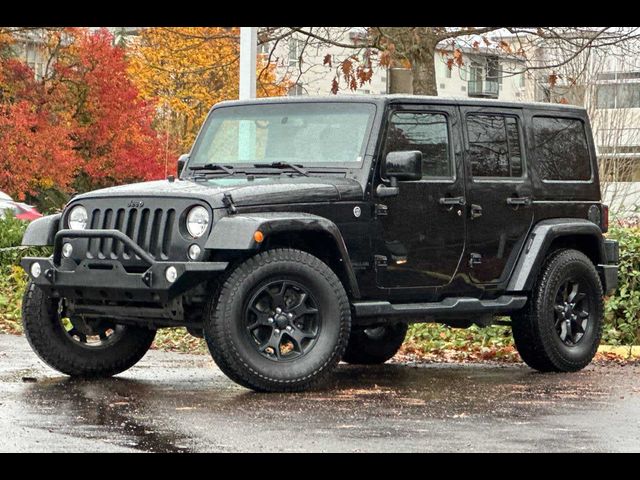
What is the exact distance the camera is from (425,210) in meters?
10.6

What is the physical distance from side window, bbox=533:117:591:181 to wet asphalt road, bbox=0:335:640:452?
158 centimetres

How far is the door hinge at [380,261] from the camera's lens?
1034cm

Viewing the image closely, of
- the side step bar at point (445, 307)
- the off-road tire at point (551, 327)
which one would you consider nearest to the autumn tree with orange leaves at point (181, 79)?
the off-road tire at point (551, 327)

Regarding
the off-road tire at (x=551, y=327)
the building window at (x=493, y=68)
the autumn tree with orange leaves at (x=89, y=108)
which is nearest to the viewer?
the off-road tire at (x=551, y=327)

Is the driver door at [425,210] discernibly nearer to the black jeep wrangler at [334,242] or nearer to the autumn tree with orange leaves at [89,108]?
the black jeep wrangler at [334,242]

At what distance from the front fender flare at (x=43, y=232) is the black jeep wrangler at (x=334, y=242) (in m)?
0.02

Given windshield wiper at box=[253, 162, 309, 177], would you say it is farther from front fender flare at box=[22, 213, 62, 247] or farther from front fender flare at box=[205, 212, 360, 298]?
front fender flare at box=[22, 213, 62, 247]

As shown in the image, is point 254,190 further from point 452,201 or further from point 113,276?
point 452,201

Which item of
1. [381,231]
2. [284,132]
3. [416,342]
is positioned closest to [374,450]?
[381,231]

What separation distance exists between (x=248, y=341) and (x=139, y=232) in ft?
3.35

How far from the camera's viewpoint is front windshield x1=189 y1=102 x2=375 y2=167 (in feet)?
34.6

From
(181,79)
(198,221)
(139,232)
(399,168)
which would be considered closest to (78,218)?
(139,232)

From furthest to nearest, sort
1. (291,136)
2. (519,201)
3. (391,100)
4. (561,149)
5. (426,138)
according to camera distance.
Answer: (561,149)
(519,201)
(426,138)
(291,136)
(391,100)

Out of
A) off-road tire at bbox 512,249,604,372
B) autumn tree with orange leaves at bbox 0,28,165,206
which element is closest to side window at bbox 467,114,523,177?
off-road tire at bbox 512,249,604,372
